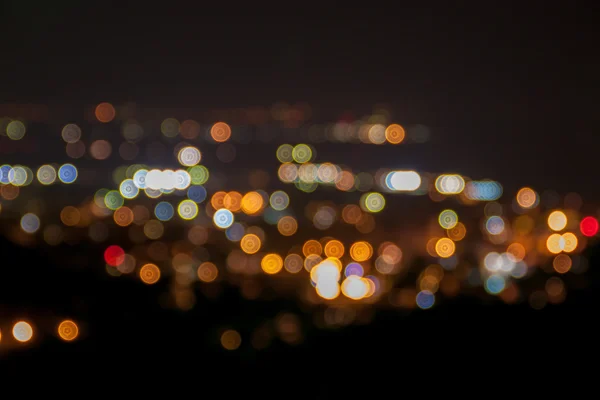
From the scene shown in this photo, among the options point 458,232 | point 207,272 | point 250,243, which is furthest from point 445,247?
point 207,272

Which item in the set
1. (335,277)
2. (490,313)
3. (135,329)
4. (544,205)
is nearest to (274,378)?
(135,329)

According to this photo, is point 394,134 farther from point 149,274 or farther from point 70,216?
point 70,216

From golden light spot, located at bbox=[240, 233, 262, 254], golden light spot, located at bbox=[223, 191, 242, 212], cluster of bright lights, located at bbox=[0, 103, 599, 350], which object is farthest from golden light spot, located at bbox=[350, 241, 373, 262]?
golden light spot, located at bbox=[223, 191, 242, 212]

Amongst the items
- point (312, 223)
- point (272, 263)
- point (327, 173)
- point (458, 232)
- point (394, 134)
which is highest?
point (394, 134)

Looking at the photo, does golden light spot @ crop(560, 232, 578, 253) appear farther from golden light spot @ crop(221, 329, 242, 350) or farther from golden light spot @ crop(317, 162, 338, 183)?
golden light spot @ crop(221, 329, 242, 350)

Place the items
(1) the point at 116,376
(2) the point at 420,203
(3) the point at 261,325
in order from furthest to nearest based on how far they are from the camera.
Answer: (2) the point at 420,203 → (3) the point at 261,325 → (1) the point at 116,376

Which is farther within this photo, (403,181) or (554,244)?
(403,181)

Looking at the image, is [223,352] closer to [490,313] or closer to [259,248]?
[490,313]
